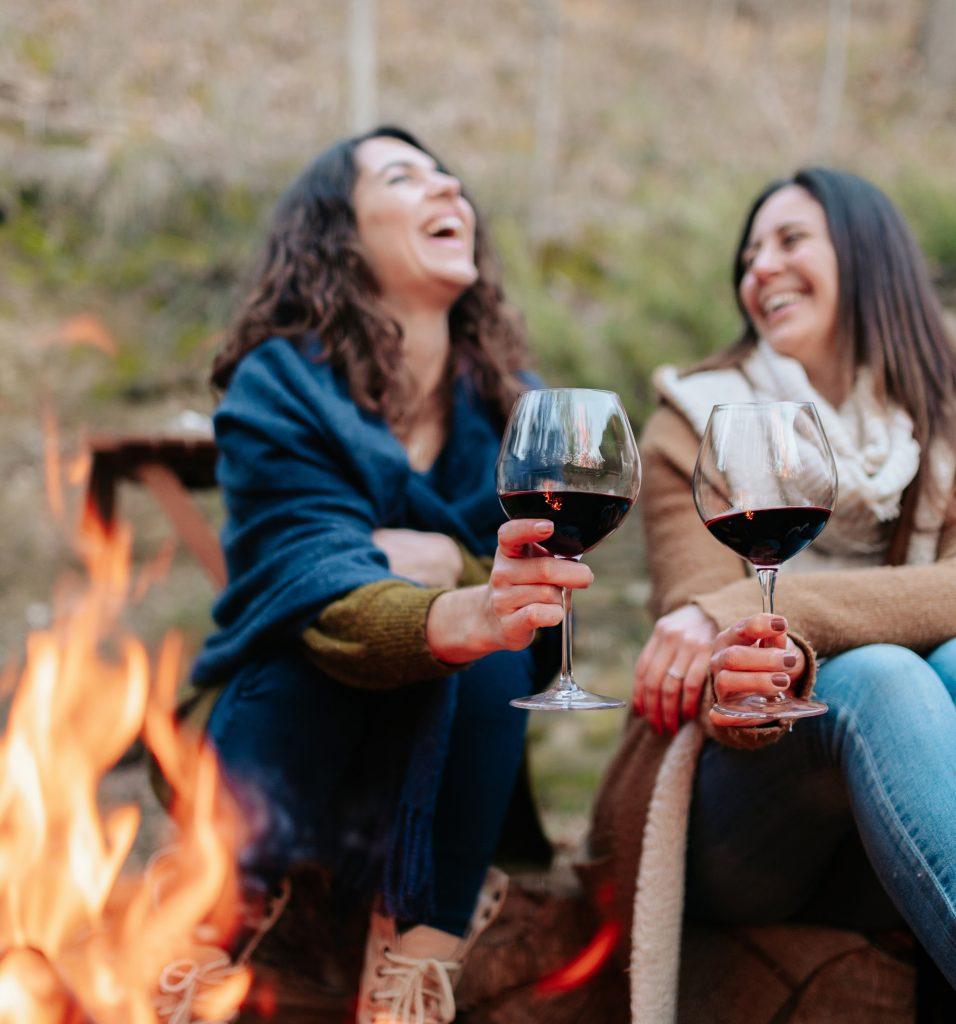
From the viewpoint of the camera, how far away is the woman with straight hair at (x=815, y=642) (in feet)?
3.61

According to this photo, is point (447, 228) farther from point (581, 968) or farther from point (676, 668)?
point (581, 968)

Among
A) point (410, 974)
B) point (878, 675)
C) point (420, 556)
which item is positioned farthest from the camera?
point (420, 556)

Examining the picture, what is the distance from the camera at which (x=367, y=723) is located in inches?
63.2

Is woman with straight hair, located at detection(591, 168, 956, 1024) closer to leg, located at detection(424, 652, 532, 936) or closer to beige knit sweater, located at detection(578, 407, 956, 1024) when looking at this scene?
beige knit sweater, located at detection(578, 407, 956, 1024)

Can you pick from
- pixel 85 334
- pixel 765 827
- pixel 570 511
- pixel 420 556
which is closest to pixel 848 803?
pixel 765 827

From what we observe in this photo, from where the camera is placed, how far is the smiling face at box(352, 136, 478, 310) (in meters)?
1.95

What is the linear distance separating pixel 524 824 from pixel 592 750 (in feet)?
4.97

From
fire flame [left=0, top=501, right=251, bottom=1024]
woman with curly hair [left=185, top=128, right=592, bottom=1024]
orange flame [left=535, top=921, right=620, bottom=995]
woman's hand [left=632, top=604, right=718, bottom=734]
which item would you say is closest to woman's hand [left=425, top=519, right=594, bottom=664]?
woman with curly hair [left=185, top=128, right=592, bottom=1024]

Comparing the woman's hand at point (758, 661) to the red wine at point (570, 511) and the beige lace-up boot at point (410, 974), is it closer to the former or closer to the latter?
the red wine at point (570, 511)

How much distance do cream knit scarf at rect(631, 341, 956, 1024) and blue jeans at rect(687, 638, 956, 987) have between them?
62 mm

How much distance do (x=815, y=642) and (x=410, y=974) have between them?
2.45 feet

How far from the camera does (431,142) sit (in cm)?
959

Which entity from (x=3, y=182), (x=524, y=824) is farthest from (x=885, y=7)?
(x=524, y=824)

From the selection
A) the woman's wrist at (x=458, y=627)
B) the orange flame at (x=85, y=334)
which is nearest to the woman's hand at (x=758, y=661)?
the woman's wrist at (x=458, y=627)
